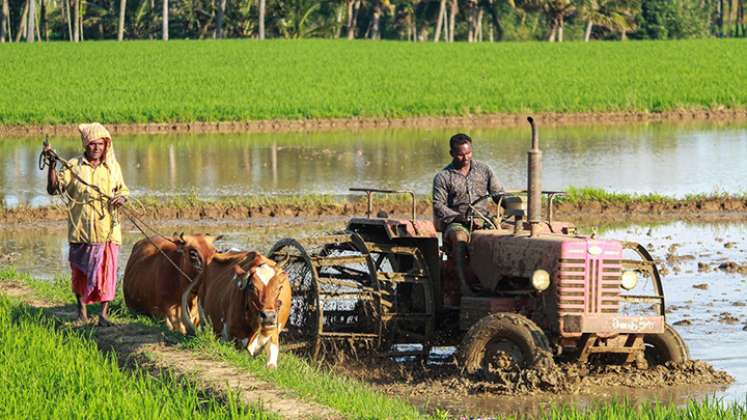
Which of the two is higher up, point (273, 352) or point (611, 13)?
point (611, 13)

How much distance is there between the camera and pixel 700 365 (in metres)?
10.3

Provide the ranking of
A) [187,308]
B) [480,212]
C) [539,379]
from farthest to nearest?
[187,308] → [480,212] → [539,379]

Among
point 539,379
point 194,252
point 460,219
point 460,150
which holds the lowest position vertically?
point 539,379

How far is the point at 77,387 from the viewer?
8500mm

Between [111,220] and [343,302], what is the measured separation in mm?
2380

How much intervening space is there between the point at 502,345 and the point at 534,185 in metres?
1.13

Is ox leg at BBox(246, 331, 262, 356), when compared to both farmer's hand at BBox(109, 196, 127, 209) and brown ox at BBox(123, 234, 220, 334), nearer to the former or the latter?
brown ox at BBox(123, 234, 220, 334)

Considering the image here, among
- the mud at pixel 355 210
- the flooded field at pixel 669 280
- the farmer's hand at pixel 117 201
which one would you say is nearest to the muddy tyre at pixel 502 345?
the flooded field at pixel 669 280

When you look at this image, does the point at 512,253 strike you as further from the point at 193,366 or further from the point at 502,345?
the point at 193,366

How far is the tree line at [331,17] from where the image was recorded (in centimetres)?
7900

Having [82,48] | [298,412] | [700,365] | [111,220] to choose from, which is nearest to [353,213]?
[111,220]

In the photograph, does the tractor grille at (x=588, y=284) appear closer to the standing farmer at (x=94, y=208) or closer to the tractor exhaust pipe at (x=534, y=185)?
the tractor exhaust pipe at (x=534, y=185)

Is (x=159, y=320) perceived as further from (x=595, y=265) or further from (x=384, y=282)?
(x=595, y=265)

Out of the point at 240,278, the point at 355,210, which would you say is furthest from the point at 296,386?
the point at 355,210
